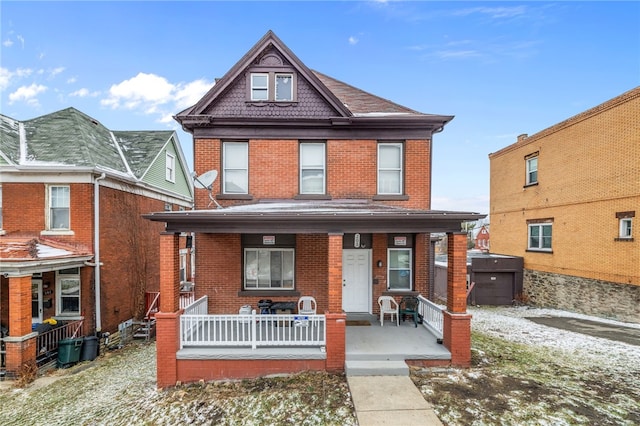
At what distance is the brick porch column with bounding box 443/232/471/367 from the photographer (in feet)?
21.9

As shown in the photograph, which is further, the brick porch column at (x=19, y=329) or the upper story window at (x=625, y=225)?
the upper story window at (x=625, y=225)

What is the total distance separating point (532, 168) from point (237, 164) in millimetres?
16400

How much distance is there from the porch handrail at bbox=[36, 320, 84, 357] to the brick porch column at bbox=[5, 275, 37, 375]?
0.52 m

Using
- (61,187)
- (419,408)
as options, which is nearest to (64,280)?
(61,187)

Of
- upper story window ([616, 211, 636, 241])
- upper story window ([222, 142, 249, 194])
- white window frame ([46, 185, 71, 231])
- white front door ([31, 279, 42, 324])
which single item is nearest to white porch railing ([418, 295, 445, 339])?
upper story window ([222, 142, 249, 194])

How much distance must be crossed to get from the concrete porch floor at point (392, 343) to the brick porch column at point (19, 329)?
8.79 metres

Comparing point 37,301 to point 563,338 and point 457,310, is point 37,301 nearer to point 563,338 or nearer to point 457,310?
point 457,310

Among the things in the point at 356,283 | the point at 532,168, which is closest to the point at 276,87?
the point at 356,283

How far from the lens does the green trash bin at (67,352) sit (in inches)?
336

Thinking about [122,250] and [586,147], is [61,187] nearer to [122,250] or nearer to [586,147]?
[122,250]

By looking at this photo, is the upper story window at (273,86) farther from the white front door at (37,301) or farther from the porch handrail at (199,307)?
the white front door at (37,301)

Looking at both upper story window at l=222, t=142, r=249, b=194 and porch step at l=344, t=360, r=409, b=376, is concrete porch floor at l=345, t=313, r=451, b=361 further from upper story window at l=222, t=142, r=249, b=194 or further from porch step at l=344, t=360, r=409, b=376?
upper story window at l=222, t=142, r=249, b=194

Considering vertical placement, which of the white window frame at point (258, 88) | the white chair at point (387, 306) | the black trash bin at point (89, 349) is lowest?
the black trash bin at point (89, 349)

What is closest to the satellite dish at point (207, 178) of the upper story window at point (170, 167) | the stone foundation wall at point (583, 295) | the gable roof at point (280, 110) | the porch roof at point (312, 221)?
the gable roof at point (280, 110)
